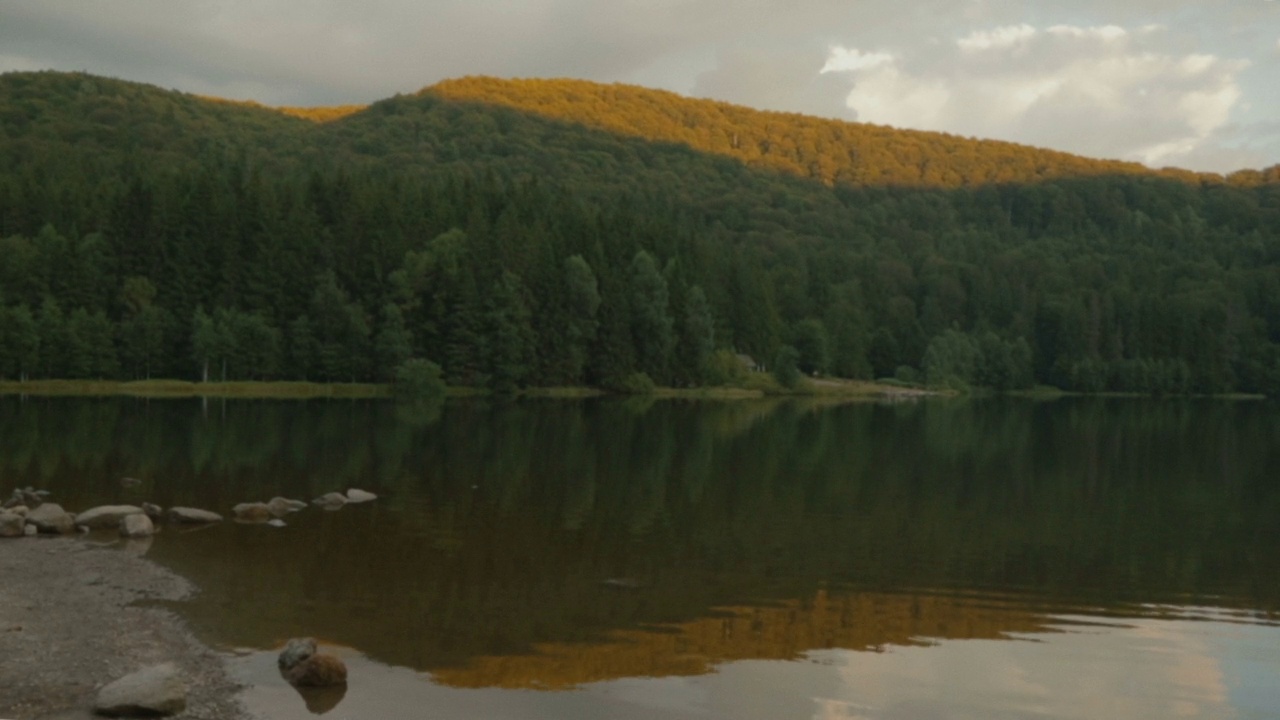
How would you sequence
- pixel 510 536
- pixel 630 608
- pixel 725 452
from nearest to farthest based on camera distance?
pixel 630 608, pixel 510 536, pixel 725 452

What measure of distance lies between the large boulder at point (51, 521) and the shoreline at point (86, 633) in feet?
5.85

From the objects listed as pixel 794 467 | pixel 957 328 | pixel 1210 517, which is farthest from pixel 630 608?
pixel 957 328

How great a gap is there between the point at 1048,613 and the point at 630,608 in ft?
26.9

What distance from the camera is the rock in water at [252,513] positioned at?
3023 cm

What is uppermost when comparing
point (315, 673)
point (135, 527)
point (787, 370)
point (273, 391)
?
point (787, 370)

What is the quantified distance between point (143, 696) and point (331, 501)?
19680 mm

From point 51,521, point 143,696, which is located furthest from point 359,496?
point 143,696

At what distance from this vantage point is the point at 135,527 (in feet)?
89.6

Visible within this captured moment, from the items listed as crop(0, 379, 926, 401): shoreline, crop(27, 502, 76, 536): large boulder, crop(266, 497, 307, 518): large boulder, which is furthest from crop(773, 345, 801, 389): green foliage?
crop(27, 502, 76, 536): large boulder

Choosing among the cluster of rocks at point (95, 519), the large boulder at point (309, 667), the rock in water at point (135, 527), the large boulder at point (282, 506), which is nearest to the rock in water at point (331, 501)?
the large boulder at point (282, 506)

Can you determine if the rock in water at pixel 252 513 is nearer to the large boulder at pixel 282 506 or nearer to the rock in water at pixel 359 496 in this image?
the large boulder at pixel 282 506

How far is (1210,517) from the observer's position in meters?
37.7

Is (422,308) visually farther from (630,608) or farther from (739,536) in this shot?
(630,608)

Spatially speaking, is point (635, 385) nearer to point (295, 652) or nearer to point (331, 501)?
point (331, 501)
